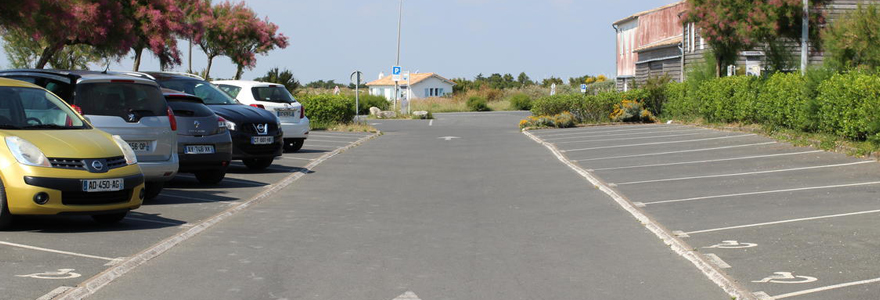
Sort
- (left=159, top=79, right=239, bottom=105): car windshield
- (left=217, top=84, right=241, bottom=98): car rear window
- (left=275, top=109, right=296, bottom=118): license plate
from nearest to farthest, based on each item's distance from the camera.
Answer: (left=159, top=79, right=239, bottom=105): car windshield → (left=275, top=109, right=296, bottom=118): license plate → (left=217, top=84, right=241, bottom=98): car rear window

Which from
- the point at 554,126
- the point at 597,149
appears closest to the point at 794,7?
the point at 597,149

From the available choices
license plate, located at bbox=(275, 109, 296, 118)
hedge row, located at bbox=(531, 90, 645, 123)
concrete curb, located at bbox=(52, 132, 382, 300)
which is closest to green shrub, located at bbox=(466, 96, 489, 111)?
hedge row, located at bbox=(531, 90, 645, 123)

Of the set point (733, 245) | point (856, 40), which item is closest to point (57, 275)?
point (733, 245)

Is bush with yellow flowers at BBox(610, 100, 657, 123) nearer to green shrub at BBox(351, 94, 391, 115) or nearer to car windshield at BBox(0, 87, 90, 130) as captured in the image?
green shrub at BBox(351, 94, 391, 115)

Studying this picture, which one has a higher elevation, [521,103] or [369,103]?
[369,103]

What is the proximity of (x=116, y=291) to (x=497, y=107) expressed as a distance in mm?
71995

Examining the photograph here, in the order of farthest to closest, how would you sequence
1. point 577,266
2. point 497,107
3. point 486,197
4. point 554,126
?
1. point 497,107
2. point 554,126
3. point 486,197
4. point 577,266

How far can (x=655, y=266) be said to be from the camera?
25.8 feet

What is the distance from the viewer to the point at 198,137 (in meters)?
13.9

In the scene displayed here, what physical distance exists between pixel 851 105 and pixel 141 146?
12.6 metres

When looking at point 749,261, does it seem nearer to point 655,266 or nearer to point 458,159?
point 655,266

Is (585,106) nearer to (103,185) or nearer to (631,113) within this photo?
(631,113)

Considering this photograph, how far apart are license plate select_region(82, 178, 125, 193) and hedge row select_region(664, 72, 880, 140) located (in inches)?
476

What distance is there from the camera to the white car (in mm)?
21625
